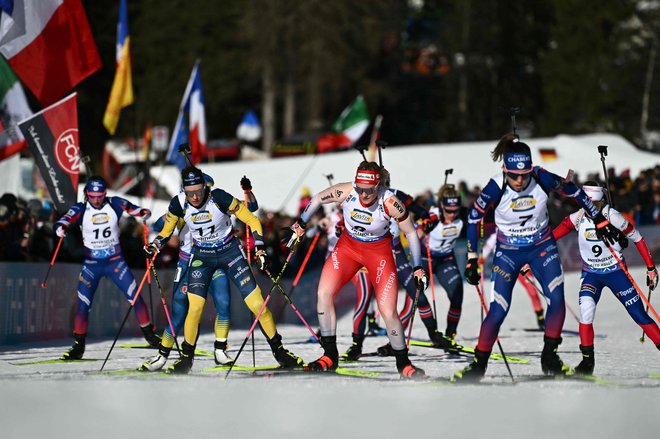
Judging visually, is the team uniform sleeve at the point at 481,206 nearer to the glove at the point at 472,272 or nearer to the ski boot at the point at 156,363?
the glove at the point at 472,272

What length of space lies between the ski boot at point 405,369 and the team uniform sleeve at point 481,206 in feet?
3.83

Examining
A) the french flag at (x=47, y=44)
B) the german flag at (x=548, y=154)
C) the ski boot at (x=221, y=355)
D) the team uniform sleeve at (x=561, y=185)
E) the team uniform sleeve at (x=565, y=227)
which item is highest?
the french flag at (x=47, y=44)

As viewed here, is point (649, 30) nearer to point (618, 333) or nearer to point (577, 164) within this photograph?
point (577, 164)

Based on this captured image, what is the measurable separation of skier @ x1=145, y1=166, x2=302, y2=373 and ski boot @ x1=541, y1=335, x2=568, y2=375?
2.38 meters

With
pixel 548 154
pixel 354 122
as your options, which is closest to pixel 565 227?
pixel 354 122


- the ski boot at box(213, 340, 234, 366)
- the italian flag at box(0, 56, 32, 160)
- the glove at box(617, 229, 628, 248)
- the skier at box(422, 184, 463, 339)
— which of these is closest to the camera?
the glove at box(617, 229, 628, 248)

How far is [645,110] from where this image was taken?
190ft

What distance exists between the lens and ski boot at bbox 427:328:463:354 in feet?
47.7

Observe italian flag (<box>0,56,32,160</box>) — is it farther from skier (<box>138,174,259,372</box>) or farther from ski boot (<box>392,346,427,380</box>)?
ski boot (<box>392,346,427,380</box>)

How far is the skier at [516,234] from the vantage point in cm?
1115

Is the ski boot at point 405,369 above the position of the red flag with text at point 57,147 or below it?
below

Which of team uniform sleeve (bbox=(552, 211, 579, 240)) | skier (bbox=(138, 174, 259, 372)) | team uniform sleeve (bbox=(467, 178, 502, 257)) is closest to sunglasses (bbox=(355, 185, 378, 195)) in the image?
team uniform sleeve (bbox=(467, 178, 502, 257))

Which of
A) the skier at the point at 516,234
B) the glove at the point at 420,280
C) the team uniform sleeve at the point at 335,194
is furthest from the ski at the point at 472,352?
the team uniform sleeve at the point at 335,194

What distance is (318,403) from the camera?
381 inches
